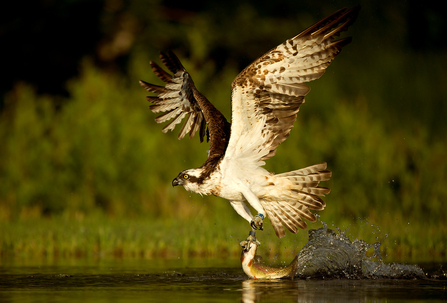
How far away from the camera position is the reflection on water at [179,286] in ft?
18.6

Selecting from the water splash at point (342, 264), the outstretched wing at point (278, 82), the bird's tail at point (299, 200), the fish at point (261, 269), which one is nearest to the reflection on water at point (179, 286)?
the fish at point (261, 269)

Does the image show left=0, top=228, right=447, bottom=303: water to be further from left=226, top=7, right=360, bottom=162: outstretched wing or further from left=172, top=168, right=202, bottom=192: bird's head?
left=226, top=7, right=360, bottom=162: outstretched wing

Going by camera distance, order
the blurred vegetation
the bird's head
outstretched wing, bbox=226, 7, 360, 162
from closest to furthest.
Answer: outstretched wing, bbox=226, 7, 360, 162 → the bird's head → the blurred vegetation

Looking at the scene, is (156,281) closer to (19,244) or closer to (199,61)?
(19,244)

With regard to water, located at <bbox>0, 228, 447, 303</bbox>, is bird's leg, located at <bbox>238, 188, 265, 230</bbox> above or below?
above

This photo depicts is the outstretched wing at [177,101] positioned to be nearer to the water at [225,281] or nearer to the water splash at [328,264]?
the water at [225,281]

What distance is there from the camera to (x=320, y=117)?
15148 mm

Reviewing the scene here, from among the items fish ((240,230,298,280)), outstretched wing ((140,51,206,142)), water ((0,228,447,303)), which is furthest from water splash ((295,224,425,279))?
outstretched wing ((140,51,206,142))

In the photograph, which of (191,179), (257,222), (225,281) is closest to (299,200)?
(257,222)

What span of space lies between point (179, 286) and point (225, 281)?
0.57 meters

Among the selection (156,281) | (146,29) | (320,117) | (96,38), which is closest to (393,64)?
(320,117)

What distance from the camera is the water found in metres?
5.73

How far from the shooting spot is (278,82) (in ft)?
24.2

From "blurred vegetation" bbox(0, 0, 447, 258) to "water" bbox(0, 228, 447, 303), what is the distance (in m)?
1.53
